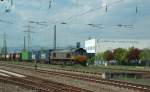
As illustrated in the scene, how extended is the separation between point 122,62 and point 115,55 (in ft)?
27.7

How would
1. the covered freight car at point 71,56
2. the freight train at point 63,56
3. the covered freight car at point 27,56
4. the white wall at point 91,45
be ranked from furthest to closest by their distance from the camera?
the white wall at point 91,45 → the covered freight car at point 27,56 → the freight train at point 63,56 → the covered freight car at point 71,56

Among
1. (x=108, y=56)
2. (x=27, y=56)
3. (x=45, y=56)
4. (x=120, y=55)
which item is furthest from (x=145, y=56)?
(x=27, y=56)

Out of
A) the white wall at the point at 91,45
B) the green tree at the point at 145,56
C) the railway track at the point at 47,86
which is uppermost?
the white wall at the point at 91,45

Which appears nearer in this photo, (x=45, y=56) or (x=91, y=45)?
(x=45, y=56)

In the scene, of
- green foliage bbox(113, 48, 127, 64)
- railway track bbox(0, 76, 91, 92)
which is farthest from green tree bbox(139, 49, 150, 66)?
railway track bbox(0, 76, 91, 92)

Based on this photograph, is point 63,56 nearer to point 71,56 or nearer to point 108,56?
point 71,56

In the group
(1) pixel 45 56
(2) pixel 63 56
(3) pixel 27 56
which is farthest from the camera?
(3) pixel 27 56

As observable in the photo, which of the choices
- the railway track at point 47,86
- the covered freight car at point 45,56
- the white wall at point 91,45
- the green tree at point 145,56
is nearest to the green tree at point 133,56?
the green tree at point 145,56

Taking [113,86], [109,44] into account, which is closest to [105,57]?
[109,44]

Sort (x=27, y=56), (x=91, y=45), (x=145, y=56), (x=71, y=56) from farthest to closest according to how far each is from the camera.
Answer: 1. (x=91, y=45)
2. (x=145, y=56)
3. (x=27, y=56)
4. (x=71, y=56)

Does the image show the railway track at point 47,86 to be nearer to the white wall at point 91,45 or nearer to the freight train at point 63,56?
the freight train at point 63,56

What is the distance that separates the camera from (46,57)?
88.2 meters

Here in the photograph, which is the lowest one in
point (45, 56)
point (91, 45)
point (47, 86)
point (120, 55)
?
point (47, 86)

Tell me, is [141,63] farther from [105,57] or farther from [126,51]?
[105,57]
